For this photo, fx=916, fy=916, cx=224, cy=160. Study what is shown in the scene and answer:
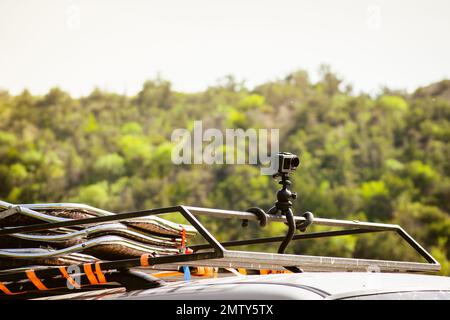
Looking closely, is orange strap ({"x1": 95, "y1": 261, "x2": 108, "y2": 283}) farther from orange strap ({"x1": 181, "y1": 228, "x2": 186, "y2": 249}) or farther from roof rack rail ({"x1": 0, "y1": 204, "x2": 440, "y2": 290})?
orange strap ({"x1": 181, "y1": 228, "x2": 186, "y2": 249})

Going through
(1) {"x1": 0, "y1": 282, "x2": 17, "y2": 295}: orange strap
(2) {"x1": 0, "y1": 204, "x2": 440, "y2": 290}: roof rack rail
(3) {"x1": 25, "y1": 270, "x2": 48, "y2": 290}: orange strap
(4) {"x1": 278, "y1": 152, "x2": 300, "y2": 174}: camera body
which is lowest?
(1) {"x1": 0, "y1": 282, "x2": 17, "y2": 295}: orange strap

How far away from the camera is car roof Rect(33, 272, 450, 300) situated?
2471 millimetres

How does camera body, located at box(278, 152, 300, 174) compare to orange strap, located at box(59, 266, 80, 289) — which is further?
camera body, located at box(278, 152, 300, 174)

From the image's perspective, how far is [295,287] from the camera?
249cm

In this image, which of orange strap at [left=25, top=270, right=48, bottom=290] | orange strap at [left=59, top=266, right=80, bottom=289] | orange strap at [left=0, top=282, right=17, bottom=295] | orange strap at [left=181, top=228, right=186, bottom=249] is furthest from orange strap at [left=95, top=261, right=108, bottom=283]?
orange strap at [left=181, top=228, right=186, bottom=249]

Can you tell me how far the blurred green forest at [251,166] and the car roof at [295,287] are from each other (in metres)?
38.0

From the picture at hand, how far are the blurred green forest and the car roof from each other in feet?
125

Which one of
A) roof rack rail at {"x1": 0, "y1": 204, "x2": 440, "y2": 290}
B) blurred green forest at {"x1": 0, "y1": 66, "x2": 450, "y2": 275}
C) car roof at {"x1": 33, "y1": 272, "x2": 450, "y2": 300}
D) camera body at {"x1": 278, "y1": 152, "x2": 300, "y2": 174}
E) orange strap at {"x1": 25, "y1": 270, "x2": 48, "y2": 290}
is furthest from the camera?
blurred green forest at {"x1": 0, "y1": 66, "x2": 450, "y2": 275}

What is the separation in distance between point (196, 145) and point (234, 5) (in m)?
9.03

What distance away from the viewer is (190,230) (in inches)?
137

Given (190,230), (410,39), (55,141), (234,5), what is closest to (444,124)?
(410,39)

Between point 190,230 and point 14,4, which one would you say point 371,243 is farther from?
point 190,230

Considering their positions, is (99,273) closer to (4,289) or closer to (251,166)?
(4,289)

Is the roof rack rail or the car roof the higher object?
the roof rack rail
